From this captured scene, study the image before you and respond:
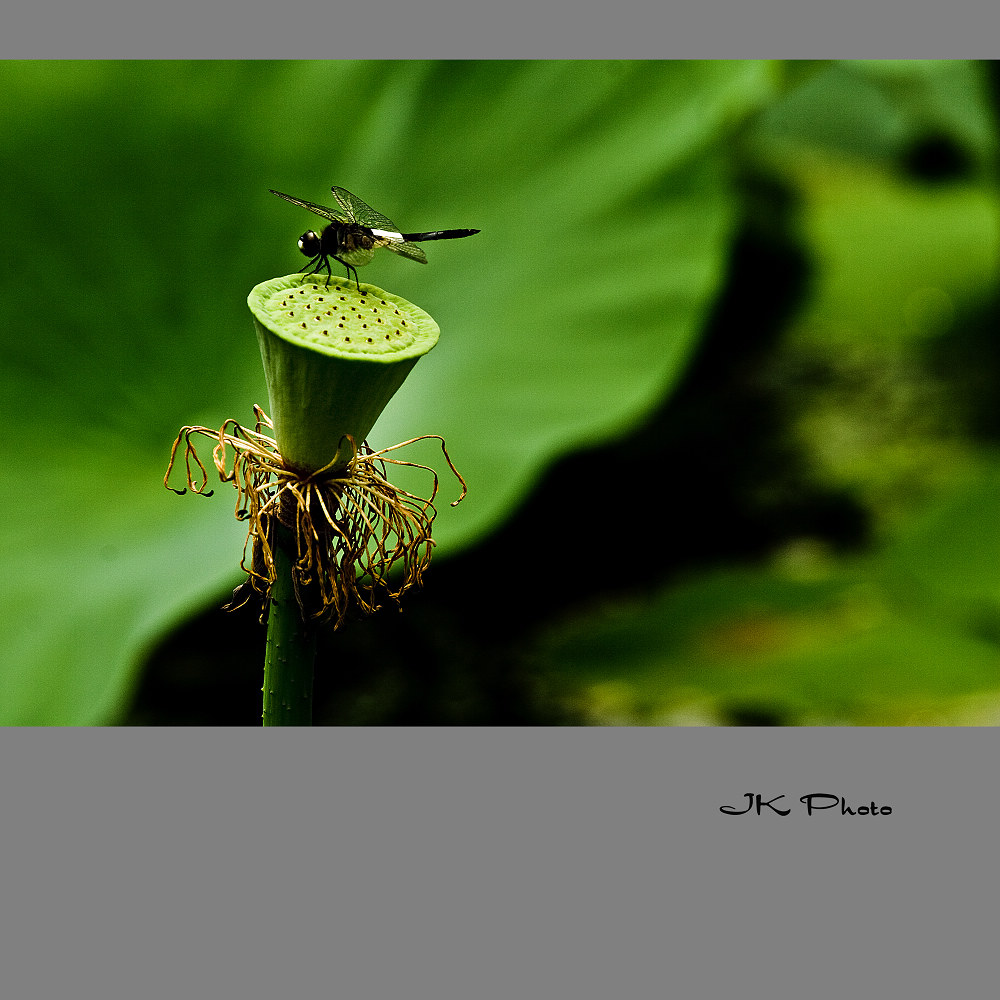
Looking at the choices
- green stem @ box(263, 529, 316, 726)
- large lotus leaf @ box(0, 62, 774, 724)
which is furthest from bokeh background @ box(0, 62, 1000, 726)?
green stem @ box(263, 529, 316, 726)

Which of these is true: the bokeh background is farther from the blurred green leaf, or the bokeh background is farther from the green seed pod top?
the green seed pod top

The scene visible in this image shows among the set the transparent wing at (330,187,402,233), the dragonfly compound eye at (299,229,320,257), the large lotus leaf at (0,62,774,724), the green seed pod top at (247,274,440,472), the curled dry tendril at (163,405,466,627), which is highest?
the large lotus leaf at (0,62,774,724)

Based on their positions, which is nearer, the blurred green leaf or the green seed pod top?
the green seed pod top

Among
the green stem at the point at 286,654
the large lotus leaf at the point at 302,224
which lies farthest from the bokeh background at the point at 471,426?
the green stem at the point at 286,654

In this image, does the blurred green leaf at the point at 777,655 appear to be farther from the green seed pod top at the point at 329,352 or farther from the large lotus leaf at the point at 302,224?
the green seed pod top at the point at 329,352

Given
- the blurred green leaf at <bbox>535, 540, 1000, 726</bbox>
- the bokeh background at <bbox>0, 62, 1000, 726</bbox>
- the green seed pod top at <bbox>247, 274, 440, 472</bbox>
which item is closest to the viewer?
the green seed pod top at <bbox>247, 274, 440, 472</bbox>

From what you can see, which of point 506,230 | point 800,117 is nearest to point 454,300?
point 506,230

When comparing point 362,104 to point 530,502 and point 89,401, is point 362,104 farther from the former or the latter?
point 530,502
